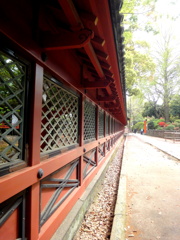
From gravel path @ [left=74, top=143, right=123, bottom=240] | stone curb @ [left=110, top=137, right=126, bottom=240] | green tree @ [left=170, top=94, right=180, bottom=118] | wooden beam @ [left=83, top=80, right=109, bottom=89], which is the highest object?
green tree @ [left=170, top=94, right=180, bottom=118]

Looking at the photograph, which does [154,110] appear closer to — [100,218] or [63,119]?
[100,218]

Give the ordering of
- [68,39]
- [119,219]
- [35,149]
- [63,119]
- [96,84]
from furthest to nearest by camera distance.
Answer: [96,84], [119,219], [63,119], [35,149], [68,39]

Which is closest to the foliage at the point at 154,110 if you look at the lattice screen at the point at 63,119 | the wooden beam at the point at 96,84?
the wooden beam at the point at 96,84

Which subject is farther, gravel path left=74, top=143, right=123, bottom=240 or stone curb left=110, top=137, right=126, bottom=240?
gravel path left=74, top=143, right=123, bottom=240

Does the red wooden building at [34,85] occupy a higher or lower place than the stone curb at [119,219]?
higher

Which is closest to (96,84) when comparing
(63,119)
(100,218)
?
(63,119)

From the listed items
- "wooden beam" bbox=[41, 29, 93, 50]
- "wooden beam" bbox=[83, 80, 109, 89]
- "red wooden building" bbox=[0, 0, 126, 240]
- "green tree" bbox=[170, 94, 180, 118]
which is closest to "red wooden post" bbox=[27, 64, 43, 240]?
"red wooden building" bbox=[0, 0, 126, 240]

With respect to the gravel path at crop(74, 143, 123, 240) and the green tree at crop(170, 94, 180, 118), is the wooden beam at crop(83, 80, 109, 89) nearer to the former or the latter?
the gravel path at crop(74, 143, 123, 240)

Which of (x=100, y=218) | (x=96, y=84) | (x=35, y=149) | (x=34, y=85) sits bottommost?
(x=100, y=218)

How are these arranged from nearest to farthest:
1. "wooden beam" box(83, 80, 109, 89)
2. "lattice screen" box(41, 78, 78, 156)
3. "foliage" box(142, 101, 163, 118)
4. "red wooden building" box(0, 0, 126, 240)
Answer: "red wooden building" box(0, 0, 126, 240) < "lattice screen" box(41, 78, 78, 156) < "wooden beam" box(83, 80, 109, 89) < "foliage" box(142, 101, 163, 118)

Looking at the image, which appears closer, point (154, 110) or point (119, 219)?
point (119, 219)

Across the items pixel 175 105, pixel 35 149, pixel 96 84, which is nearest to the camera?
pixel 35 149

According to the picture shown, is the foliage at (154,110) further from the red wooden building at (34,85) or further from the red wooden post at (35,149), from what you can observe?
the red wooden post at (35,149)

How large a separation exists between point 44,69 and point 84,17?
30.0 inches
